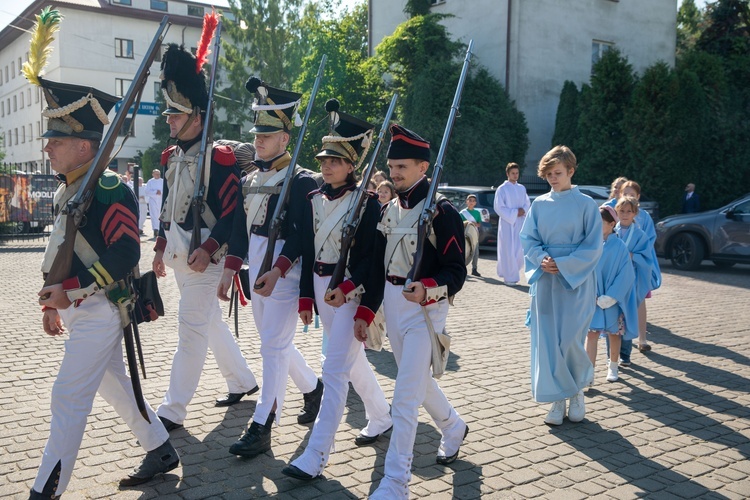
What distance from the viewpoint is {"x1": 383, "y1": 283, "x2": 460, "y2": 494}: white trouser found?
13.5 ft

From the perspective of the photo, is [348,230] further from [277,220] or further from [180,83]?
[180,83]

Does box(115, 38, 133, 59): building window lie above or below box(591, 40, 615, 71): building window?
above

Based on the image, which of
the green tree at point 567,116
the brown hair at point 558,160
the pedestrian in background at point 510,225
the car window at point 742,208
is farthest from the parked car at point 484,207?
the brown hair at point 558,160

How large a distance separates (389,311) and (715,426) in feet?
9.50

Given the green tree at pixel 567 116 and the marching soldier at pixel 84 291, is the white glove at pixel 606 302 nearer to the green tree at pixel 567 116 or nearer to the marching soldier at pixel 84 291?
the marching soldier at pixel 84 291

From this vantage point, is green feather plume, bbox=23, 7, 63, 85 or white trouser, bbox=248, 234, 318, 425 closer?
green feather plume, bbox=23, 7, 63, 85

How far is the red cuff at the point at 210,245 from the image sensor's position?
5047 millimetres

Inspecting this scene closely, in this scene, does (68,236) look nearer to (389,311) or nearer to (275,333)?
(275,333)

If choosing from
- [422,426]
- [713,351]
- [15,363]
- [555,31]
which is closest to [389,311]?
[422,426]

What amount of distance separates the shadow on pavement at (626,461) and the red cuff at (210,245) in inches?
108

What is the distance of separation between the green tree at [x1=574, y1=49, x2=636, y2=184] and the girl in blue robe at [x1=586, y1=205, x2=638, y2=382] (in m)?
18.5

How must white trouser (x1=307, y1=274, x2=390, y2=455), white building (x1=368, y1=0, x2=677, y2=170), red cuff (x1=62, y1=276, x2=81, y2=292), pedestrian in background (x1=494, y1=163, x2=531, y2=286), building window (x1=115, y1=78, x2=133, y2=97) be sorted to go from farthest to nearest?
building window (x1=115, y1=78, x2=133, y2=97)
white building (x1=368, y1=0, x2=677, y2=170)
pedestrian in background (x1=494, y1=163, x2=531, y2=286)
white trouser (x1=307, y1=274, x2=390, y2=455)
red cuff (x1=62, y1=276, x2=81, y2=292)

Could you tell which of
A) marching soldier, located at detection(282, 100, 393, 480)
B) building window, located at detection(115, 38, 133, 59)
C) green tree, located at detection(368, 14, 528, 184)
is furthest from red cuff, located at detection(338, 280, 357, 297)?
building window, located at detection(115, 38, 133, 59)

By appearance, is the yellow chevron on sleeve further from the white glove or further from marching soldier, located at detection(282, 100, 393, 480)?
the white glove
